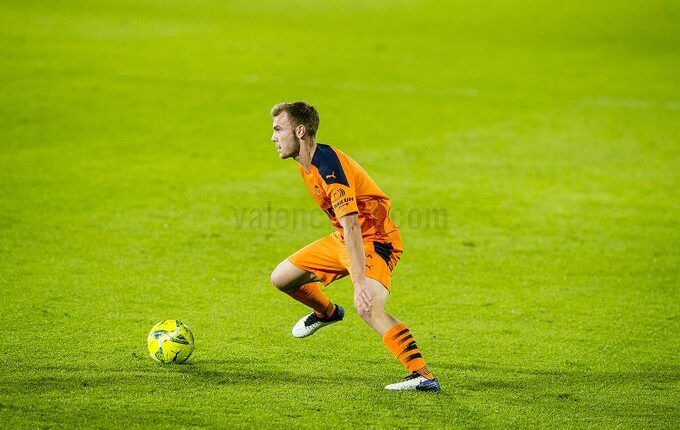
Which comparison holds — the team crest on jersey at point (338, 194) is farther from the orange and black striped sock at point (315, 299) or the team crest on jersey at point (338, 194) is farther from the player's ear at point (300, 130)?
the orange and black striped sock at point (315, 299)

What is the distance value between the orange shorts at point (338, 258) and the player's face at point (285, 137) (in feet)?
2.48

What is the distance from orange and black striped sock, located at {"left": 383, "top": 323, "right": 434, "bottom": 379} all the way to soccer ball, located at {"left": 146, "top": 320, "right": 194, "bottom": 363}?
1.45 meters

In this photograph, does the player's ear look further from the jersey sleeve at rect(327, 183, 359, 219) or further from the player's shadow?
the player's shadow

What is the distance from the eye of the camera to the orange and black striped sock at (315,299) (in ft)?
23.1

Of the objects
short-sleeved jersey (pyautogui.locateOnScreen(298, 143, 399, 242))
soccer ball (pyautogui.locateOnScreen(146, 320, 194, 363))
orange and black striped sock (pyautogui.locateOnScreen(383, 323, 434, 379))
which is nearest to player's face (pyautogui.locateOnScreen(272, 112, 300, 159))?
short-sleeved jersey (pyautogui.locateOnScreen(298, 143, 399, 242))

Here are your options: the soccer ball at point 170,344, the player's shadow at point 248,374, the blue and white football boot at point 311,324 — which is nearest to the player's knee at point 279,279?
the blue and white football boot at point 311,324

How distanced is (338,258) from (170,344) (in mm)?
1316

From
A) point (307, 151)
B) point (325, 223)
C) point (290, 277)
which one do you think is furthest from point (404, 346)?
point (325, 223)

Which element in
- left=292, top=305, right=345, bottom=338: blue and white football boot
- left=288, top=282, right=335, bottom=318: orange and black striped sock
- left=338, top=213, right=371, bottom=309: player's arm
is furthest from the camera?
left=292, top=305, right=345, bottom=338: blue and white football boot

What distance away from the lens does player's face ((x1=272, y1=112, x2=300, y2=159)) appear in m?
6.23

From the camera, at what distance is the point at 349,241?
6027 mm

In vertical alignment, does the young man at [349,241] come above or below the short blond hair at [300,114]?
below

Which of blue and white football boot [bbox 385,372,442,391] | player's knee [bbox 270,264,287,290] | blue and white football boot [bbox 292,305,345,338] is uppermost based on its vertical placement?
player's knee [bbox 270,264,287,290]

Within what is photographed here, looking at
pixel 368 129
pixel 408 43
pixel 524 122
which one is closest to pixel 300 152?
pixel 368 129
